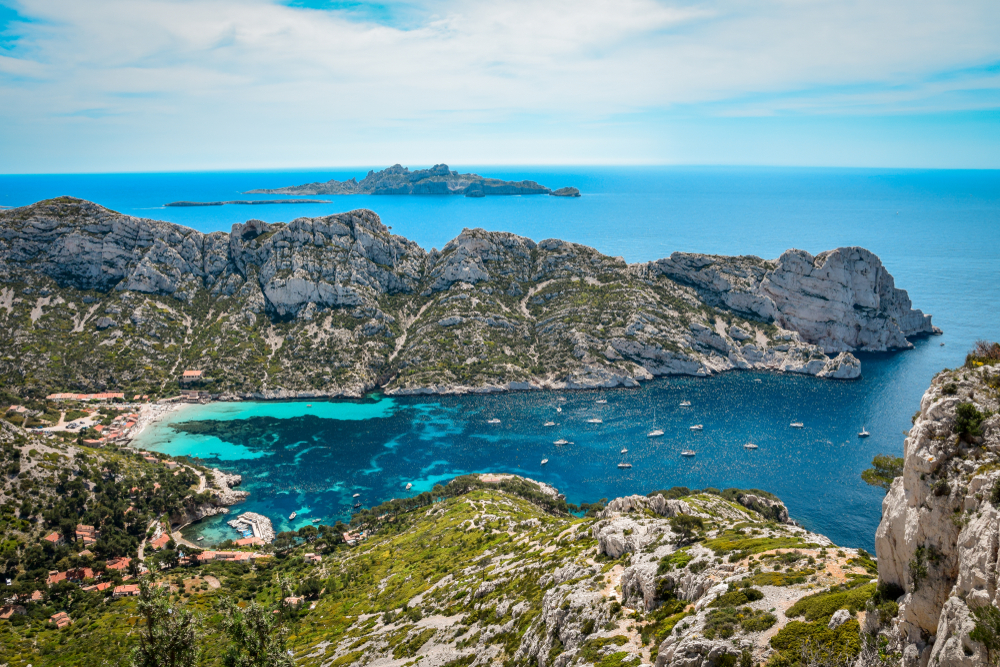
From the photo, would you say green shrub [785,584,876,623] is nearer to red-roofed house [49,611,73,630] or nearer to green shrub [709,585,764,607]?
green shrub [709,585,764,607]

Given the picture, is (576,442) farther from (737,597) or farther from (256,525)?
(737,597)

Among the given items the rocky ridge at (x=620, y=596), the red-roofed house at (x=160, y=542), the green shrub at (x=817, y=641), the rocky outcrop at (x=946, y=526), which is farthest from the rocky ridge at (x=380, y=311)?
the rocky outcrop at (x=946, y=526)

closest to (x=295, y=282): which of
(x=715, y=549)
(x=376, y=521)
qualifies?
(x=376, y=521)

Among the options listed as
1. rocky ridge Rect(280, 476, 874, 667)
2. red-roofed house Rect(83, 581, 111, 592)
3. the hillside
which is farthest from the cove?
rocky ridge Rect(280, 476, 874, 667)

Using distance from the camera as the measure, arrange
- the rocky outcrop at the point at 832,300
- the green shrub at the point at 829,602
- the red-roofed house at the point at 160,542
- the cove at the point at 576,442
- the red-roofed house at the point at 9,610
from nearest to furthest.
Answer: the green shrub at the point at 829,602
the red-roofed house at the point at 9,610
the red-roofed house at the point at 160,542
the cove at the point at 576,442
the rocky outcrop at the point at 832,300

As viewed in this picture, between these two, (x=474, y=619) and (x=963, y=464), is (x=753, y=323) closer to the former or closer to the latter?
(x=474, y=619)

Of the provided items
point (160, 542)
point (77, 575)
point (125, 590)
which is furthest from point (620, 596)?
point (160, 542)

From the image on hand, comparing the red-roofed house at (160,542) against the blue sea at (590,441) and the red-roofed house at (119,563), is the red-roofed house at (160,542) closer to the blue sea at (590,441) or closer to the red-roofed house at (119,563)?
the red-roofed house at (119,563)
